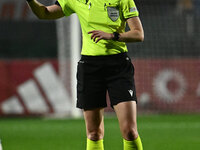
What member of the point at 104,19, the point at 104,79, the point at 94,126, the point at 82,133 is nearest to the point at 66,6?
the point at 104,19

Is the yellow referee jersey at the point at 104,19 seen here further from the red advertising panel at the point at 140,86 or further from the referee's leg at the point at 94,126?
the red advertising panel at the point at 140,86

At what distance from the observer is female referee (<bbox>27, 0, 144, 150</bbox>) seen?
179 inches

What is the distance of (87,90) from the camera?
15.5 ft

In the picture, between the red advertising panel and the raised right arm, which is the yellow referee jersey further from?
the red advertising panel

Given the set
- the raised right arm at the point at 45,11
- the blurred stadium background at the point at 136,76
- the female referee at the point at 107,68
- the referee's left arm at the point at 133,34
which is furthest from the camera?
the blurred stadium background at the point at 136,76

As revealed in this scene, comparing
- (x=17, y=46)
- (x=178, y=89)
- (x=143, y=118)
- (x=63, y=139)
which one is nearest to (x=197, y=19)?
(x=178, y=89)

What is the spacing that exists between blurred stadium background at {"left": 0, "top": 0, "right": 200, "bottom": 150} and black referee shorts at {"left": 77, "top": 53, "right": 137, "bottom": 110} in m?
5.06

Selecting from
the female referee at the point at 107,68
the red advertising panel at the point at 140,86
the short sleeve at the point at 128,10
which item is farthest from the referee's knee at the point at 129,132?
the red advertising panel at the point at 140,86

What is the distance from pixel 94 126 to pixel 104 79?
0.40 meters

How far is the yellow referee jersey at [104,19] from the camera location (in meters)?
4.59

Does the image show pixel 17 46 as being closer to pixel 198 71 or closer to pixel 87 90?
pixel 198 71

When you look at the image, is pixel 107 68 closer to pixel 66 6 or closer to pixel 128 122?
pixel 128 122

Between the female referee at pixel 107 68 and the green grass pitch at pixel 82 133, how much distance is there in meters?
2.44

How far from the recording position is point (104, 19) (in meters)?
4.62
